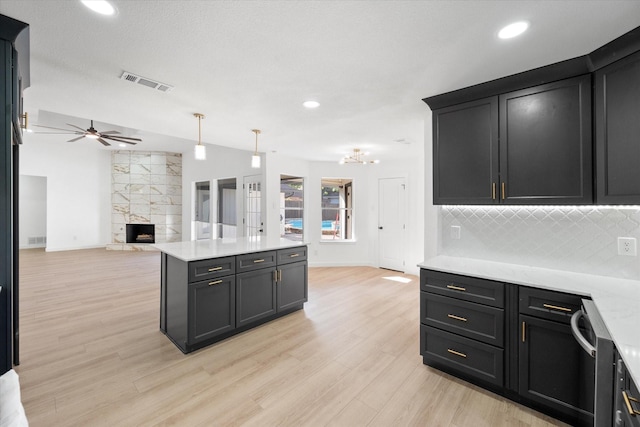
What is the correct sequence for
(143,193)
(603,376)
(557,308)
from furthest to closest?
(143,193), (557,308), (603,376)

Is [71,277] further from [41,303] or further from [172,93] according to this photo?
[172,93]

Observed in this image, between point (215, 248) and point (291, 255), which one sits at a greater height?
point (215, 248)

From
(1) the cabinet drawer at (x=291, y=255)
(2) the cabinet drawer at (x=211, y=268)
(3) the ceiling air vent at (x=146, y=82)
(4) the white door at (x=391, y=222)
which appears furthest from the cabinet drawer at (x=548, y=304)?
(4) the white door at (x=391, y=222)

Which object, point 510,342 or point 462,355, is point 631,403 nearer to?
point 510,342

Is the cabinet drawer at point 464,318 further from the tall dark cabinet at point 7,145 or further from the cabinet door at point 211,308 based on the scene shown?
the tall dark cabinet at point 7,145

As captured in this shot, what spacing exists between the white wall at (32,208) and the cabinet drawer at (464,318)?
10536 millimetres

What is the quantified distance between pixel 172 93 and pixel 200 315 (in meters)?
2.09

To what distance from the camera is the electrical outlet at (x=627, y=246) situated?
2.02 meters

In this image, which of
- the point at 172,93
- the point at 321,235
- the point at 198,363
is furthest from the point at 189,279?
the point at 321,235

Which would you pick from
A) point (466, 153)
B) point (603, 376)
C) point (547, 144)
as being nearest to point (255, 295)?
point (466, 153)

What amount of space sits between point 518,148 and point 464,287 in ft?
3.89

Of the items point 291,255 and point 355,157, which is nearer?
point 291,255

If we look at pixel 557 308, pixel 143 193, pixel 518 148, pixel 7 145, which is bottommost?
pixel 557 308

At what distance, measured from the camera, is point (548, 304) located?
74.4 inches
